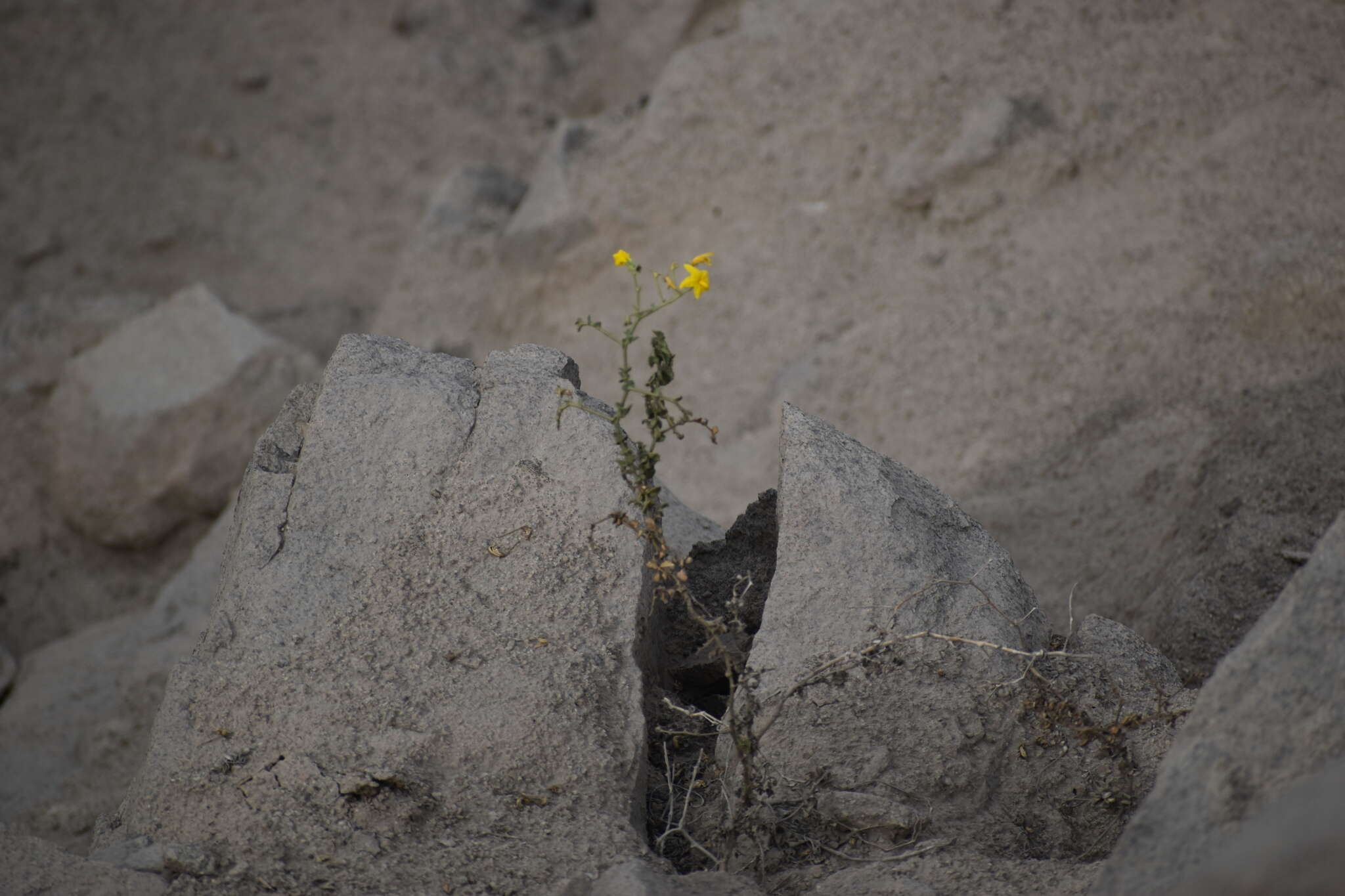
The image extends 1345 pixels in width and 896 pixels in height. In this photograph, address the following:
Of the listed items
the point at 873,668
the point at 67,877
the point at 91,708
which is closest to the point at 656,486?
the point at 873,668

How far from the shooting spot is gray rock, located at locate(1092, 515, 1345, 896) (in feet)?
4.39

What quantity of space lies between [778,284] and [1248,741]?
11.1 feet

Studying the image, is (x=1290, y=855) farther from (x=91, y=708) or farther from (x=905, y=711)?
(x=91, y=708)

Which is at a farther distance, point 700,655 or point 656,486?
point 700,655

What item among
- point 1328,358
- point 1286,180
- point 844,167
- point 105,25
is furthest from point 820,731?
point 105,25

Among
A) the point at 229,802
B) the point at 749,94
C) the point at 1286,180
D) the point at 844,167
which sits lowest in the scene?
the point at 229,802

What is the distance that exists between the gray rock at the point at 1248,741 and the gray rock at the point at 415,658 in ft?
2.41

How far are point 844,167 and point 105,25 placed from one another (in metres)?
5.04

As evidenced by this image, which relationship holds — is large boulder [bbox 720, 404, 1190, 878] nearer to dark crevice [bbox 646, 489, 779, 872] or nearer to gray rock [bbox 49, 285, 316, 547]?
dark crevice [bbox 646, 489, 779, 872]

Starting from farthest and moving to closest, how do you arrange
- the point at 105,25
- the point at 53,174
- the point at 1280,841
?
the point at 105,25, the point at 53,174, the point at 1280,841

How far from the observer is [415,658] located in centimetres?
184

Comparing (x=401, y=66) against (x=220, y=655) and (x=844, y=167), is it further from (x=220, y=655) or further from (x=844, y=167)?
(x=220, y=655)

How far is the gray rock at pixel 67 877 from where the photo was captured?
5.23 ft

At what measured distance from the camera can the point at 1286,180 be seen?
3.67 m
